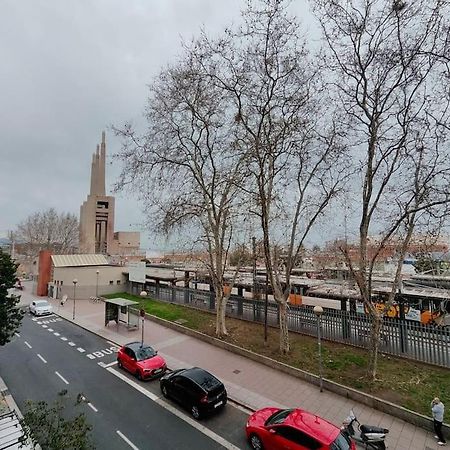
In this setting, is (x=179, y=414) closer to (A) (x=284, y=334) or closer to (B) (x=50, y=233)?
(A) (x=284, y=334)

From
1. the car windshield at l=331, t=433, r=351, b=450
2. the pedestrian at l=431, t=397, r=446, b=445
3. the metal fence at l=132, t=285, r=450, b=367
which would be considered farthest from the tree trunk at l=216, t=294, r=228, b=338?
the pedestrian at l=431, t=397, r=446, b=445

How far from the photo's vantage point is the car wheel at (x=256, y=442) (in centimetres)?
826

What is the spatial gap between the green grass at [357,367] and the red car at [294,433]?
165 inches

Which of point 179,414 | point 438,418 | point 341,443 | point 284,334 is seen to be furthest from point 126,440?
point 438,418

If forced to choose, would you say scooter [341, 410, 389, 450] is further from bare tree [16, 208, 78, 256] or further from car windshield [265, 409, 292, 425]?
bare tree [16, 208, 78, 256]

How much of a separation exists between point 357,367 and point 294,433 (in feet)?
22.3

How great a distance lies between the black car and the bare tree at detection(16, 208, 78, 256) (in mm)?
61274

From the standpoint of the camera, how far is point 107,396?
11.4 m

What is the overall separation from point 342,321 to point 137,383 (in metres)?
10.5

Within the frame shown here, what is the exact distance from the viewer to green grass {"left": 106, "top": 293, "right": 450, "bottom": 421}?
35.3 ft

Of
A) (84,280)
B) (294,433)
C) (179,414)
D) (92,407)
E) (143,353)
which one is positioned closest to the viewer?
(294,433)

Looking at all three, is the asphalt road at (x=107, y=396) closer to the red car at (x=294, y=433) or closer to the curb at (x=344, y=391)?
the red car at (x=294, y=433)

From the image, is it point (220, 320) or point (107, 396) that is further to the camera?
point (220, 320)

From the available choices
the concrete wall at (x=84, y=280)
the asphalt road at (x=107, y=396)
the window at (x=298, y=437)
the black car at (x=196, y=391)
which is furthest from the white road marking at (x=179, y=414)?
the concrete wall at (x=84, y=280)
